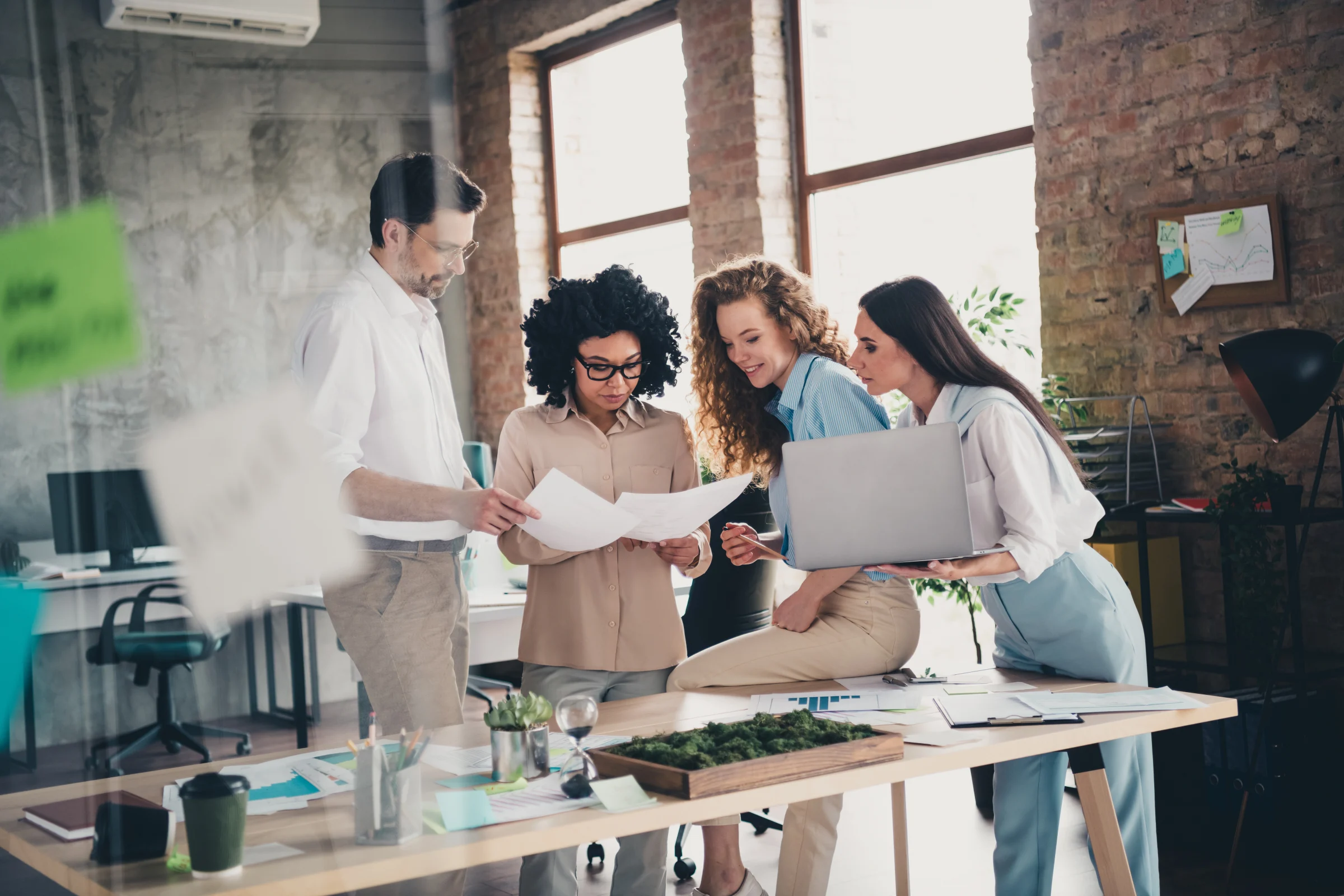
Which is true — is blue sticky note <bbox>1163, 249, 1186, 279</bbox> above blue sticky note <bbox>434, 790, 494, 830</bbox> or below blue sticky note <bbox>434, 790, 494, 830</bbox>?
above

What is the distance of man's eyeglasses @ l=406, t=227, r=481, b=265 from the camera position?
127 centimetres

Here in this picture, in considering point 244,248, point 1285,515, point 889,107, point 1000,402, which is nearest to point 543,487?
point 244,248

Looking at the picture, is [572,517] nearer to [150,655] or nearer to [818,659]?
[818,659]

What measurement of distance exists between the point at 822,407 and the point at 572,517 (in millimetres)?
680

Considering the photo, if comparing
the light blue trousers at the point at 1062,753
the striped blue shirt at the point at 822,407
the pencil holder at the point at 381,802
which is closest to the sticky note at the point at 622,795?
the pencil holder at the point at 381,802

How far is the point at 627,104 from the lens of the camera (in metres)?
3.88

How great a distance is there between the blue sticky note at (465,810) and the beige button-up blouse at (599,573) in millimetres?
755

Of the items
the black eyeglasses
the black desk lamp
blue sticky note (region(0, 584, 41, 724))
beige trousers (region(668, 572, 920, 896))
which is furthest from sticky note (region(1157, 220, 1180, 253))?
blue sticky note (region(0, 584, 41, 724))

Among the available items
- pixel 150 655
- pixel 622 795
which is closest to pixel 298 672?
pixel 150 655

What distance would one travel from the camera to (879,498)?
6.44 ft

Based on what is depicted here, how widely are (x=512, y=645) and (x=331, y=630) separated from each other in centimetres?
74

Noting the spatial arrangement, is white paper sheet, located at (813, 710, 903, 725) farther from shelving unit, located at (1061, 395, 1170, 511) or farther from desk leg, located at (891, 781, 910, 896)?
shelving unit, located at (1061, 395, 1170, 511)

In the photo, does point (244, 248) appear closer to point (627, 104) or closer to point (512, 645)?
point (512, 645)

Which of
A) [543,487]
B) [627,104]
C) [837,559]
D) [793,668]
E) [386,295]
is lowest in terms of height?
[793,668]
